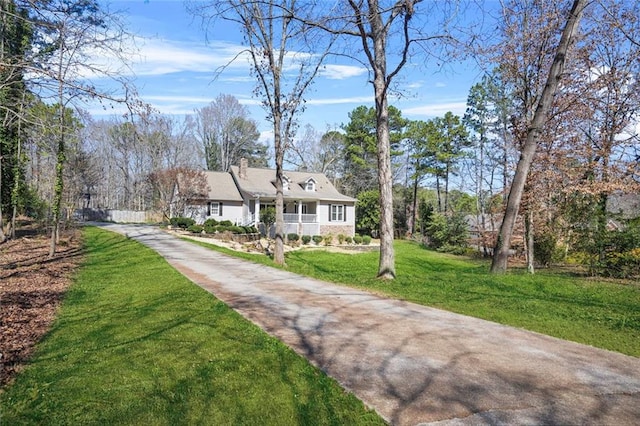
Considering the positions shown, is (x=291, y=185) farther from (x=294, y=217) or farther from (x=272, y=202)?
(x=294, y=217)

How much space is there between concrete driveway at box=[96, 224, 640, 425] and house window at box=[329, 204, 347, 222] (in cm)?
2879

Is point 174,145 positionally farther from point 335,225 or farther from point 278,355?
point 278,355

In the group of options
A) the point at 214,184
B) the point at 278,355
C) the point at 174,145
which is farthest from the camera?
the point at 174,145

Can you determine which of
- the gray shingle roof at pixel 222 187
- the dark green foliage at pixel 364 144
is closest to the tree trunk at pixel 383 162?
the gray shingle roof at pixel 222 187

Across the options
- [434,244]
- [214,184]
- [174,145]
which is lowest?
[434,244]

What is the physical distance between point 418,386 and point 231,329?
2713mm

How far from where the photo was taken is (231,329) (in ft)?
17.7

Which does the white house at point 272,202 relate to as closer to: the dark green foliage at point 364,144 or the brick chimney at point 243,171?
the brick chimney at point 243,171

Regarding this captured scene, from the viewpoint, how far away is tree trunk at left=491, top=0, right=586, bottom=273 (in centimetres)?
988

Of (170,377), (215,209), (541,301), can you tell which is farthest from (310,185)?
(170,377)

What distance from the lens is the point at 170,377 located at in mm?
3869

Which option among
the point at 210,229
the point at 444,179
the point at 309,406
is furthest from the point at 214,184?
the point at 309,406

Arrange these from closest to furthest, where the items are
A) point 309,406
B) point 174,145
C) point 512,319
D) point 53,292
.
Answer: point 309,406, point 512,319, point 53,292, point 174,145

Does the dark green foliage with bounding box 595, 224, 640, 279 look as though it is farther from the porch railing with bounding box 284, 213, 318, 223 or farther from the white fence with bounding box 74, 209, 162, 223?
the white fence with bounding box 74, 209, 162, 223
